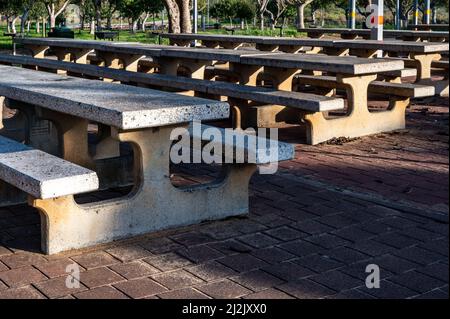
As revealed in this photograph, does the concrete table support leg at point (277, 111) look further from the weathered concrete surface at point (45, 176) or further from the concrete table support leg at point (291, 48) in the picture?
the weathered concrete surface at point (45, 176)

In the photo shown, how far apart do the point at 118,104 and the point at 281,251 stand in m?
1.24

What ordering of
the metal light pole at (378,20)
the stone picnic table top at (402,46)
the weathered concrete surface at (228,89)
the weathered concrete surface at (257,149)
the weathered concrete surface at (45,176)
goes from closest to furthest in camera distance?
the weathered concrete surface at (45,176) → the weathered concrete surface at (257,149) → the weathered concrete surface at (228,89) → the stone picnic table top at (402,46) → the metal light pole at (378,20)

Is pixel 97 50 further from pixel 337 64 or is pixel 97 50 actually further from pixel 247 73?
pixel 337 64

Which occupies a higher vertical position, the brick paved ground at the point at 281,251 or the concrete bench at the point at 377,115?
the concrete bench at the point at 377,115

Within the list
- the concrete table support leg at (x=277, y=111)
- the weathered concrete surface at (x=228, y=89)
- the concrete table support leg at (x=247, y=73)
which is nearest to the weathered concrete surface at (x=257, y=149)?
the weathered concrete surface at (x=228, y=89)

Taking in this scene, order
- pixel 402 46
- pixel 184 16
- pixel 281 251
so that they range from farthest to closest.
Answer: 1. pixel 184 16
2. pixel 402 46
3. pixel 281 251

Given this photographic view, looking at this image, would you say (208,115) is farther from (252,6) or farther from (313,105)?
(252,6)

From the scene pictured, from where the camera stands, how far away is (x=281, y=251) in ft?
12.9

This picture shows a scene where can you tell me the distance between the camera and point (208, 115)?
416cm

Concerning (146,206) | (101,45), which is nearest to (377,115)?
(146,206)

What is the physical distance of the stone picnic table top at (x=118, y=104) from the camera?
3.89 meters

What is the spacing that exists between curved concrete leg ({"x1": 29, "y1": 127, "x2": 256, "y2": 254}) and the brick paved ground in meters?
0.08

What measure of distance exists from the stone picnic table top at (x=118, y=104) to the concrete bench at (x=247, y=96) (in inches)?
76.4

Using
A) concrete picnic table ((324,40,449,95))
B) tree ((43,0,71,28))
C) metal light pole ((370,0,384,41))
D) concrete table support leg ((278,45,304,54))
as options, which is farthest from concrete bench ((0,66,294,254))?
tree ((43,0,71,28))
